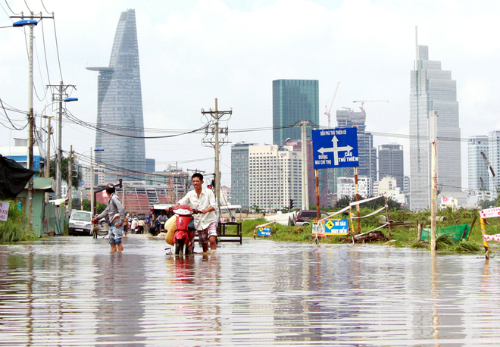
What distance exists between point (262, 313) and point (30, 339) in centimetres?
179

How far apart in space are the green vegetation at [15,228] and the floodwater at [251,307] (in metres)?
14.8

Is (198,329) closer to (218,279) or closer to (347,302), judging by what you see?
(347,302)

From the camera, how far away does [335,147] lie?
24.7m

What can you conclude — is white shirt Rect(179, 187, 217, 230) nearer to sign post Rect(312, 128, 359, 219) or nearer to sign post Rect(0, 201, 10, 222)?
sign post Rect(312, 128, 359, 219)

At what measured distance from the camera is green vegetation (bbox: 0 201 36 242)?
23.7 meters

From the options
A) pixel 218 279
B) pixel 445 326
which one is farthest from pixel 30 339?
pixel 218 279

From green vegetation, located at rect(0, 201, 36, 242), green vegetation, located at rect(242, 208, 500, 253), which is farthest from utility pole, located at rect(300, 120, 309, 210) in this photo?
green vegetation, located at rect(0, 201, 36, 242)

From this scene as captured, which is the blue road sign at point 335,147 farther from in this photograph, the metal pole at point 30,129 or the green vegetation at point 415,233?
the metal pole at point 30,129

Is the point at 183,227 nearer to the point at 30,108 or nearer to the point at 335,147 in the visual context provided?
the point at 335,147

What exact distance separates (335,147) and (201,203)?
1295 centimetres

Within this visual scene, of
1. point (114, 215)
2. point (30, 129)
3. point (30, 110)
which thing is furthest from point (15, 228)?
point (114, 215)

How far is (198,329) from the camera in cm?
451

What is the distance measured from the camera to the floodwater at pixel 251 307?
4.23 m

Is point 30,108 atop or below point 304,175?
atop
